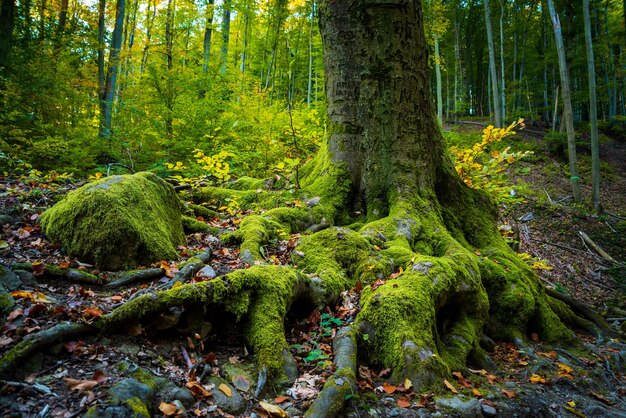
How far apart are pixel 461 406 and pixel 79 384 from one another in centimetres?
241

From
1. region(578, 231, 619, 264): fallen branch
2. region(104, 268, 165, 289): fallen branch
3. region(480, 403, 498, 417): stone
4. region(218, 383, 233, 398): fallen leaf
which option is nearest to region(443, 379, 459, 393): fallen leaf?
region(480, 403, 498, 417): stone

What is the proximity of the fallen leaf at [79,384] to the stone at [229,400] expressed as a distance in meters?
0.70

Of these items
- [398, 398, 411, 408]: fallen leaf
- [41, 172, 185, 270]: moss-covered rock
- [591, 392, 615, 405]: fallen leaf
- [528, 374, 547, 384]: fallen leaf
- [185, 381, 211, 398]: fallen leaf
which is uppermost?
[41, 172, 185, 270]: moss-covered rock

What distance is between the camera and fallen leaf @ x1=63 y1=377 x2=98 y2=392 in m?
1.86

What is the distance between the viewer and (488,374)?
10.6ft

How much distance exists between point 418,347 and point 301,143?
7.29m

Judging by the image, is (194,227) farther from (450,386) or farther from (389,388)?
(450,386)

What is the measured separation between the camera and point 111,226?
11.0 ft

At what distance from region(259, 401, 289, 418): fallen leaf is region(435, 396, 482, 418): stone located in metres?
1.11

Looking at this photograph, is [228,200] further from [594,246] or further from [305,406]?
[594,246]

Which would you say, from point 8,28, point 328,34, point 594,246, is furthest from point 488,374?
point 8,28

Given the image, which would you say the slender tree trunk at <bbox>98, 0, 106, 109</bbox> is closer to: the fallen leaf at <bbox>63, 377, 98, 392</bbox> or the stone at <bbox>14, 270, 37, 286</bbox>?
the stone at <bbox>14, 270, 37, 286</bbox>

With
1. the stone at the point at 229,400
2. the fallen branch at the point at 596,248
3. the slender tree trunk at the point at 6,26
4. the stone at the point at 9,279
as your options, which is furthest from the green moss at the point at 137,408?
the fallen branch at the point at 596,248

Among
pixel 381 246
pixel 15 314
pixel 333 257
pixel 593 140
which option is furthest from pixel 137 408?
pixel 593 140
